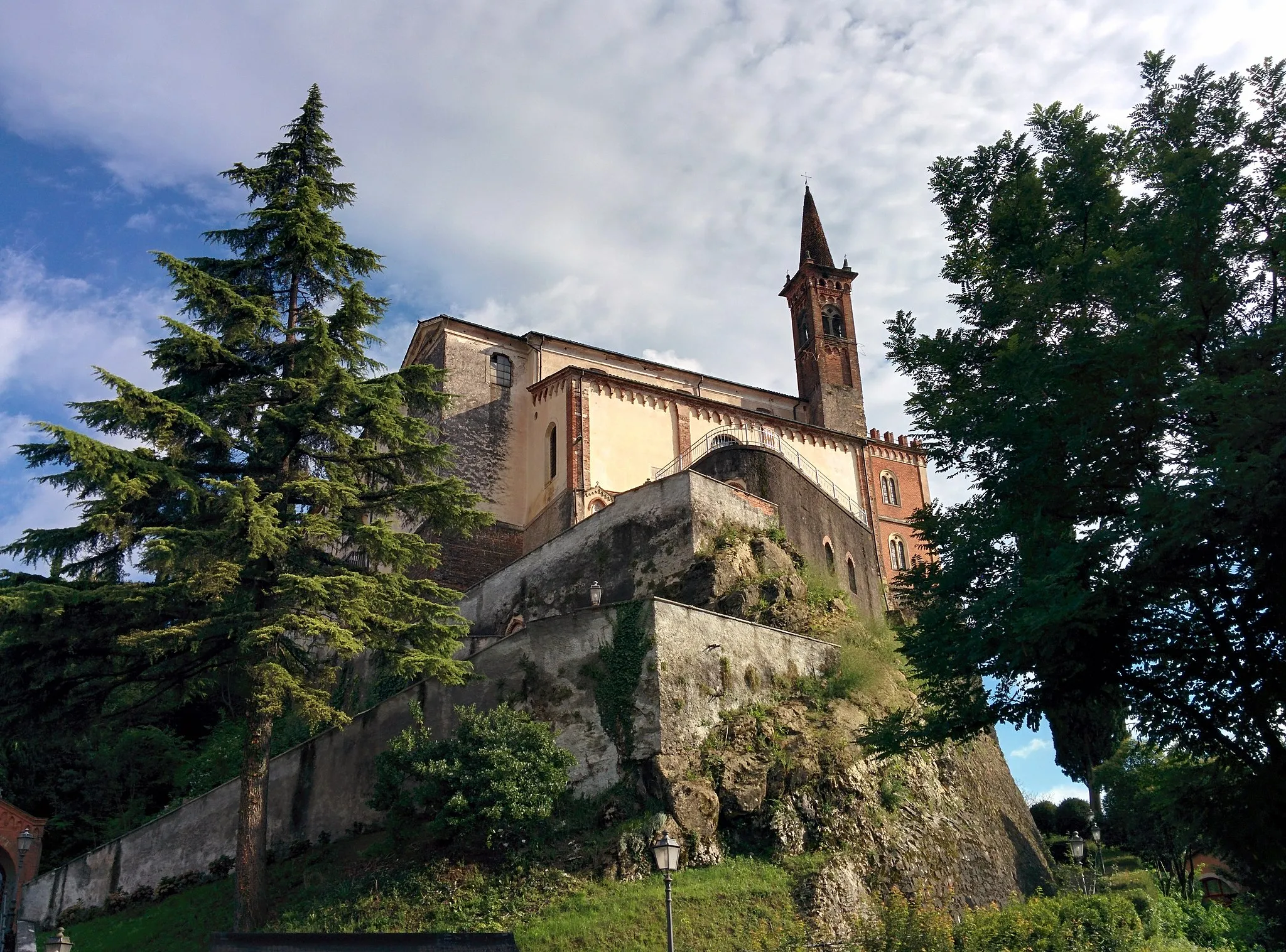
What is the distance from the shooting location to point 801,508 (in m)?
30.9

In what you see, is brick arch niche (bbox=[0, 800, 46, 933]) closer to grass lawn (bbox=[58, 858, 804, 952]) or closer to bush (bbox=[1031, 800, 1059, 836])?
grass lawn (bbox=[58, 858, 804, 952])

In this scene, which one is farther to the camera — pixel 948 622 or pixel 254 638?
pixel 254 638

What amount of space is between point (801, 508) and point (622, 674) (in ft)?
39.6

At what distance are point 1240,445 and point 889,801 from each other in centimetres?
1171

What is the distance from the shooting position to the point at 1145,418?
12.6 meters

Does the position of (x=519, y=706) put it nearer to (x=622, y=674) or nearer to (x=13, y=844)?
(x=622, y=674)

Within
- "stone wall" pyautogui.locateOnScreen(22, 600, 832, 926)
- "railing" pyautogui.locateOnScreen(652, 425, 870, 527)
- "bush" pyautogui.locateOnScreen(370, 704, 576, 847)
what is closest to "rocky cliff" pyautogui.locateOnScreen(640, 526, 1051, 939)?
"stone wall" pyautogui.locateOnScreen(22, 600, 832, 926)

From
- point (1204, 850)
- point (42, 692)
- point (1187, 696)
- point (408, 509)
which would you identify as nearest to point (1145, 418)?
point (1187, 696)

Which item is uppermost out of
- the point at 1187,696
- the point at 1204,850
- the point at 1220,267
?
the point at 1220,267

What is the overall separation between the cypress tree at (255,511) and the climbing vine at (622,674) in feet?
10.5

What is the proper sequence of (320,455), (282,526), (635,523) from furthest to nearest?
(635,523) < (320,455) < (282,526)

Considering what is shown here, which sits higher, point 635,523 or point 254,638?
point 635,523

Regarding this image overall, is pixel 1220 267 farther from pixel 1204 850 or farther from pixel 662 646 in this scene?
pixel 662 646

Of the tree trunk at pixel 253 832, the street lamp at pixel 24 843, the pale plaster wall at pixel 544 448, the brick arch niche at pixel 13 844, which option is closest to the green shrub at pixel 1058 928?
the tree trunk at pixel 253 832
